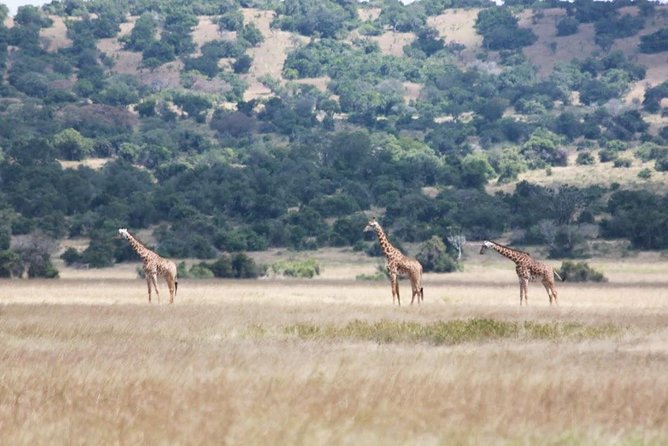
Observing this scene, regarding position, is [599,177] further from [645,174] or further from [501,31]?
[501,31]

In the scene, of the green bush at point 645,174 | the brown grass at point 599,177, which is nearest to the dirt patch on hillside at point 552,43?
the brown grass at point 599,177

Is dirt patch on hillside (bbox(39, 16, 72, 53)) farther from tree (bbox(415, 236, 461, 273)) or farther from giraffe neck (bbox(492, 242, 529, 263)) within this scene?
giraffe neck (bbox(492, 242, 529, 263))

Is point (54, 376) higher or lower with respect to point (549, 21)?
lower

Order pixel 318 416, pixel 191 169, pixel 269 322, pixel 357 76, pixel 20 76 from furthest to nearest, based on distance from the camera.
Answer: pixel 357 76
pixel 20 76
pixel 191 169
pixel 269 322
pixel 318 416

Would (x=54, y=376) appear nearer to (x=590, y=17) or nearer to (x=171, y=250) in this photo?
(x=171, y=250)

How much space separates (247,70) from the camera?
16225 centimetres

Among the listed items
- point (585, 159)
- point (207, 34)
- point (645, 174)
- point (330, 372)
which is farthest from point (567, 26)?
point (330, 372)

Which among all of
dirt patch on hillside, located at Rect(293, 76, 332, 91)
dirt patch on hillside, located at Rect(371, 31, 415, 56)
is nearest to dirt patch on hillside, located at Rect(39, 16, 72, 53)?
dirt patch on hillside, located at Rect(293, 76, 332, 91)

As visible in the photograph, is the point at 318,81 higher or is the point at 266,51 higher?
the point at 266,51

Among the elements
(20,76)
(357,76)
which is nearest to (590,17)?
(357,76)

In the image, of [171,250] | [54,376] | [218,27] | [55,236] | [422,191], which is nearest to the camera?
[54,376]

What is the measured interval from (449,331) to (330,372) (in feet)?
25.5

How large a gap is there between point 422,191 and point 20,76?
69.5 metres

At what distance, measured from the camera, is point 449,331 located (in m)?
26.1
